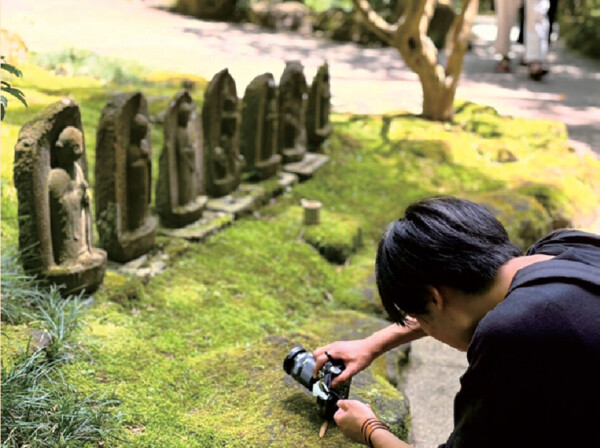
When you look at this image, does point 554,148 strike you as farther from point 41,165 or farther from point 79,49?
point 41,165

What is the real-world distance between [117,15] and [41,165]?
235 inches

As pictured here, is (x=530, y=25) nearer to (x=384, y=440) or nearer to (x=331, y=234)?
(x=331, y=234)

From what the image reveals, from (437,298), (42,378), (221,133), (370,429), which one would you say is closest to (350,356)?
(370,429)

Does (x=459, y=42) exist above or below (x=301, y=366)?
above

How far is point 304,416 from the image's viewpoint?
278cm

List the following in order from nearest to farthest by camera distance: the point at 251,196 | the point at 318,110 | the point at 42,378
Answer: the point at 42,378
the point at 251,196
the point at 318,110

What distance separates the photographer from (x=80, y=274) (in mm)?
3760

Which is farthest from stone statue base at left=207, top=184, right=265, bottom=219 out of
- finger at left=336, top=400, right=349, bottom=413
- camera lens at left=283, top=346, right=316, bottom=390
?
finger at left=336, top=400, right=349, bottom=413

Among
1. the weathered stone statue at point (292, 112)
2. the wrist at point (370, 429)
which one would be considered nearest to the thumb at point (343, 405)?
the wrist at point (370, 429)

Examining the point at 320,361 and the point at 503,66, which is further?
the point at 503,66

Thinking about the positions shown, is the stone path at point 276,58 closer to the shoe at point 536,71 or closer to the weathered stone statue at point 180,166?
the shoe at point 536,71

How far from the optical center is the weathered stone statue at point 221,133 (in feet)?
17.5

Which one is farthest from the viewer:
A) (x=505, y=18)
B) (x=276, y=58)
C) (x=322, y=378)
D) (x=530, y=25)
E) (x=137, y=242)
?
(x=505, y=18)

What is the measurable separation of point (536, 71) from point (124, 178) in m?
9.12
